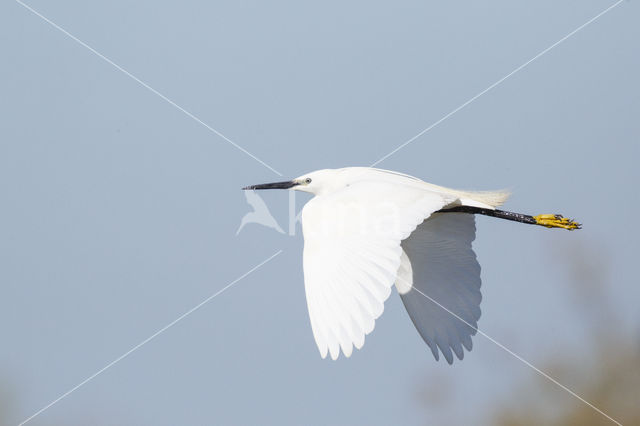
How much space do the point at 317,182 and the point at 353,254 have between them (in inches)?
73.6

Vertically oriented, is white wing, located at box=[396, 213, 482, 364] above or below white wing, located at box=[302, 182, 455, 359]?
below

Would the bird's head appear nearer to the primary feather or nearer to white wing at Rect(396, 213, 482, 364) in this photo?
the primary feather

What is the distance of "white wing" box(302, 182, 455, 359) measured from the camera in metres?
4.98

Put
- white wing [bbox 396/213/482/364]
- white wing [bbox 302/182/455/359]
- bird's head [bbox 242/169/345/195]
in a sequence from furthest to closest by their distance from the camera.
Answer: bird's head [bbox 242/169/345/195]
white wing [bbox 396/213/482/364]
white wing [bbox 302/182/455/359]

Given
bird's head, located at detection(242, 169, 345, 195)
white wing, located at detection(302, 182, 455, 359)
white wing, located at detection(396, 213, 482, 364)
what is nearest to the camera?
white wing, located at detection(302, 182, 455, 359)

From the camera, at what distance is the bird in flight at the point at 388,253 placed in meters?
5.04

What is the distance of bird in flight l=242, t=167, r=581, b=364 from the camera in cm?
504

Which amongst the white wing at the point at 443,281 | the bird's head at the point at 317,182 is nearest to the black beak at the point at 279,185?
the bird's head at the point at 317,182

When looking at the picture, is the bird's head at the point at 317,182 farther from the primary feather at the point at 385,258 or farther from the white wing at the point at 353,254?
the white wing at the point at 353,254

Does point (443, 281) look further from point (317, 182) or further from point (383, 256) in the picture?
point (383, 256)

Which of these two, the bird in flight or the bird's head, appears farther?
the bird's head

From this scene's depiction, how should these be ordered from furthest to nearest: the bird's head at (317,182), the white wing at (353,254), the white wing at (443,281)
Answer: the bird's head at (317,182) → the white wing at (443,281) → the white wing at (353,254)

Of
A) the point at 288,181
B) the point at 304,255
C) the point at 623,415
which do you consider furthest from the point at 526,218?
the point at 623,415

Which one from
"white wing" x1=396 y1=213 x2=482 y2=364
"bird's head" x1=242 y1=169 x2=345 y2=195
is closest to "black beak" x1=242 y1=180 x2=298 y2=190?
"bird's head" x1=242 y1=169 x2=345 y2=195
